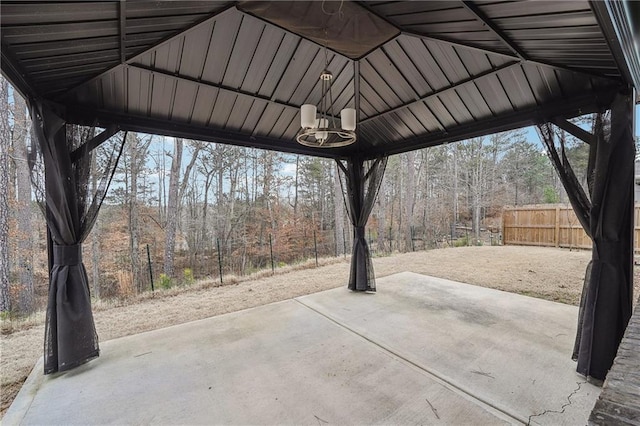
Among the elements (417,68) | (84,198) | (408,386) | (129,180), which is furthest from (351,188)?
(129,180)

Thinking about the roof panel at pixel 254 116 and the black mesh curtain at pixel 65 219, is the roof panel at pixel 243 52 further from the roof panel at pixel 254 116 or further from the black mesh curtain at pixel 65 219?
the black mesh curtain at pixel 65 219

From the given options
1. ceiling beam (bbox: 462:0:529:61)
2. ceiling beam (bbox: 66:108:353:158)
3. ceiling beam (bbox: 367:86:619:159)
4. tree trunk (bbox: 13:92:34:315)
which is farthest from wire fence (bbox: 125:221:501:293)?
ceiling beam (bbox: 462:0:529:61)

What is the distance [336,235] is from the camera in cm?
1034

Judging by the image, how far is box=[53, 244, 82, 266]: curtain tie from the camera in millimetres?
2555

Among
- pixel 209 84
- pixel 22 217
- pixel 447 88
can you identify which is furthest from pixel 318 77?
pixel 22 217

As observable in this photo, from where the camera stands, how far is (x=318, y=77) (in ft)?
10.2

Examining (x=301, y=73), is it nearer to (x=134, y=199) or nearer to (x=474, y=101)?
(x=474, y=101)

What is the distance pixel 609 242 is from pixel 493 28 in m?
2.07

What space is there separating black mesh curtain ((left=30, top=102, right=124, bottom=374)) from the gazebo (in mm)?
12

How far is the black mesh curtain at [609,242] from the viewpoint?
225cm

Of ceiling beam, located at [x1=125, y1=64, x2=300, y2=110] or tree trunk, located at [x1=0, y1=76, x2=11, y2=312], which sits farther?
tree trunk, located at [x1=0, y1=76, x2=11, y2=312]

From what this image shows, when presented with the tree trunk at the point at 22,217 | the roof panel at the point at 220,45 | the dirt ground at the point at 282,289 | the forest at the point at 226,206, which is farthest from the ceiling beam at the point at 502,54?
the tree trunk at the point at 22,217

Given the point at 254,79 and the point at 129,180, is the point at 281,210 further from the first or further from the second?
the point at 254,79

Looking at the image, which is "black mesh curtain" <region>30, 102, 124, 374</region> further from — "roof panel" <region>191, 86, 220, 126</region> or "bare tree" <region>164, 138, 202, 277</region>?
"bare tree" <region>164, 138, 202, 277</region>
